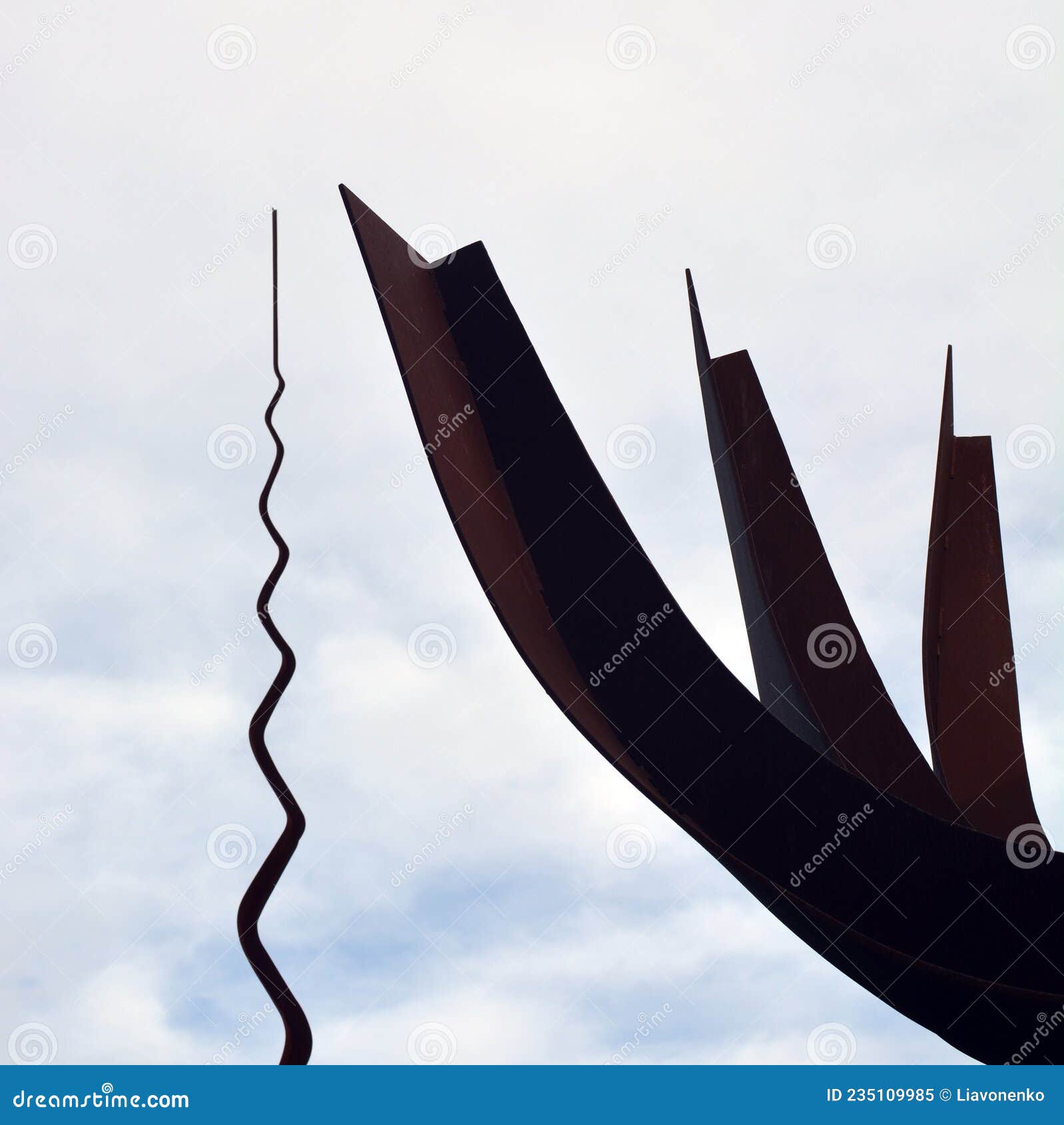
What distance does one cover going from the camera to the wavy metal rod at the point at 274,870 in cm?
352

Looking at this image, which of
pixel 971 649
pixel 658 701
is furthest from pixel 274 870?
pixel 971 649

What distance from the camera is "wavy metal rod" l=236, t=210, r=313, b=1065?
3.52m

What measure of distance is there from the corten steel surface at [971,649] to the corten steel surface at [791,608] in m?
0.74

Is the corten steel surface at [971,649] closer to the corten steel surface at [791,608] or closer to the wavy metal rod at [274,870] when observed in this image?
the corten steel surface at [791,608]

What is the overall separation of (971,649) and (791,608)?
193 cm

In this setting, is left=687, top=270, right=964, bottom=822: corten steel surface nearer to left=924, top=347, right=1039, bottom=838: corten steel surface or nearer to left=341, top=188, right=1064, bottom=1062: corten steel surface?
left=924, top=347, right=1039, bottom=838: corten steel surface

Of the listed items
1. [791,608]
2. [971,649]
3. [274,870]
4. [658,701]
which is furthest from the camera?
[971,649]

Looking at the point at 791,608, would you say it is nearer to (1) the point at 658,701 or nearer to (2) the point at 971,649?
(2) the point at 971,649

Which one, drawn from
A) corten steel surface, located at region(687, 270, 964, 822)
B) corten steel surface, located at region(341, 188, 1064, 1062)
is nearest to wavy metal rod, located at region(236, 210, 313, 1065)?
corten steel surface, located at region(341, 188, 1064, 1062)

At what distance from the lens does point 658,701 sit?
7500 mm

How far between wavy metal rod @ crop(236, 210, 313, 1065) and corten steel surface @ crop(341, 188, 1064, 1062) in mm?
3535

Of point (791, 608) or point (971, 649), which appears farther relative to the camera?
point (971, 649)

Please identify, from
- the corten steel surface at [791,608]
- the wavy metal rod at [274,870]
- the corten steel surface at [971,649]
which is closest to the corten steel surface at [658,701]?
the corten steel surface at [791,608]

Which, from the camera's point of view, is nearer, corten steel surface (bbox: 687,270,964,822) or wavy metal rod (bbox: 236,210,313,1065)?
wavy metal rod (bbox: 236,210,313,1065)
